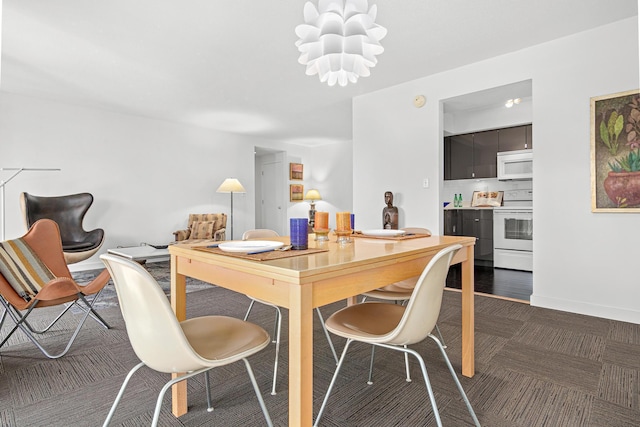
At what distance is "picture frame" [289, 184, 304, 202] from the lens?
27.2 ft

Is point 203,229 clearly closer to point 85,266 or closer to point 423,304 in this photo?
point 85,266

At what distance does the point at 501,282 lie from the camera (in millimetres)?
4203

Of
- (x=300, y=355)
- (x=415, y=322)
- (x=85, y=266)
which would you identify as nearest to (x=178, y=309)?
(x=300, y=355)

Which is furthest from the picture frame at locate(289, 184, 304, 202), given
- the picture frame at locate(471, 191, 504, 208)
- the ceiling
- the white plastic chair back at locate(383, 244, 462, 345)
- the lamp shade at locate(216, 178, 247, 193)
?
the white plastic chair back at locate(383, 244, 462, 345)

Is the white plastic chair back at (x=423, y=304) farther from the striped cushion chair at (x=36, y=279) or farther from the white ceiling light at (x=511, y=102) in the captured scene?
the white ceiling light at (x=511, y=102)

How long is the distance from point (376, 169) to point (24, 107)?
5.01 meters

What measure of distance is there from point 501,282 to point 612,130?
6.79 feet

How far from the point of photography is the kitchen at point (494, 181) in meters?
4.76

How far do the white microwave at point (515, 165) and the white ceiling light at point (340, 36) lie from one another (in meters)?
3.69

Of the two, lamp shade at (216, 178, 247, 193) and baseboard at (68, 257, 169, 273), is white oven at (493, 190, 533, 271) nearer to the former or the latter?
lamp shade at (216, 178, 247, 193)

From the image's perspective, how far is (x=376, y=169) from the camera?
4.53 meters

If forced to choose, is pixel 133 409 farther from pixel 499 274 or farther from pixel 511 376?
pixel 499 274

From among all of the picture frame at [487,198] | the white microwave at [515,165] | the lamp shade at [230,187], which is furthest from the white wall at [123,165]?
the white microwave at [515,165]

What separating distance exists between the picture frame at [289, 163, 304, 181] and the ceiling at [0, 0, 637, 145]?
325 cm
